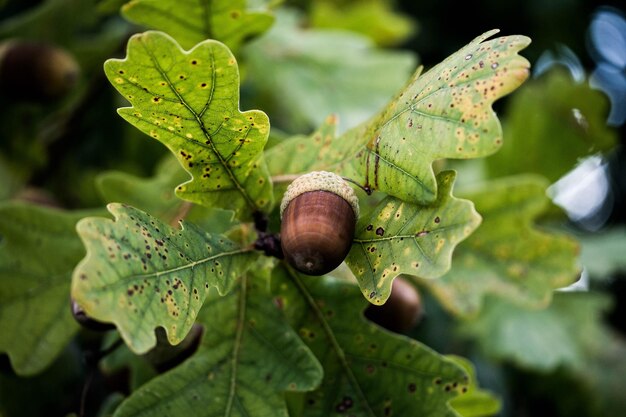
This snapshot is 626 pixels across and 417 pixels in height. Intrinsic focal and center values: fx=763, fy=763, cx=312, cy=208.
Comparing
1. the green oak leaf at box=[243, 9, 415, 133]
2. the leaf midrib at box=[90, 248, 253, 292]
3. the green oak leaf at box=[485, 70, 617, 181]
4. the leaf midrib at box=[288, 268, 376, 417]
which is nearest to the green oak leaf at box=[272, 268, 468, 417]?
the leaf midrib at box=[288, 268, 376, 417]

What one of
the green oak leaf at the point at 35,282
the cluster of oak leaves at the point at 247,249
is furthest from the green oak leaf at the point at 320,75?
the green oak leaf at the point at 35,282

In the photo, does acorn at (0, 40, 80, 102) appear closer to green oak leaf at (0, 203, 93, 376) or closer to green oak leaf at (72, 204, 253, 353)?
green oak leaf at (0, 203, 93, 376)

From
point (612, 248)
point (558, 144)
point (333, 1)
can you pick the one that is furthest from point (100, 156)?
point (612, 248)

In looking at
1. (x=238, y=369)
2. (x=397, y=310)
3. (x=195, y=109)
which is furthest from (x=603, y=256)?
(x=195, y=109)

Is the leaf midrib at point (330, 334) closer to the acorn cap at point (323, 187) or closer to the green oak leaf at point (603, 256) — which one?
the acorn cap at point (323, 187)

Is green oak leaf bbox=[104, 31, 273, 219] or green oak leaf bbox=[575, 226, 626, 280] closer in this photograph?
green oak leaf bbox=[104, 31, 273, 219]

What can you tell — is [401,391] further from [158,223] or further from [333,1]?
[333,1]

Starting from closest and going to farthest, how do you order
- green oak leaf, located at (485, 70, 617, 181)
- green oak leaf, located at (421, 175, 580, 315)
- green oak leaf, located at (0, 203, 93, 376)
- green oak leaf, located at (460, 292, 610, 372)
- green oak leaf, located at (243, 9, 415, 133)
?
green oak leaf, located at (0, 203, 93, 376) < green oak leaf, located at (421, 175, 580, 315) < green oak leaf, located at (243, 9, 415, 133) < green oak leaf, located at (460, 292, 610, 372) < green oak leaf, located at (485, 70, 617, 181)
